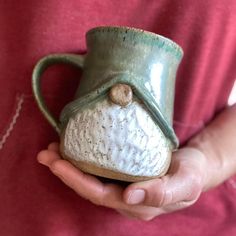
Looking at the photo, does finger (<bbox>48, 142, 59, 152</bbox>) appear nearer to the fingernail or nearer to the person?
the person

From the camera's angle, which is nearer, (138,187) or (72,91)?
(138,187)

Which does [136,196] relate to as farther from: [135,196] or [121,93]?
[121,93]

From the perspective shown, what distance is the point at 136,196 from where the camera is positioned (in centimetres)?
51

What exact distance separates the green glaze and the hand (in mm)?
54

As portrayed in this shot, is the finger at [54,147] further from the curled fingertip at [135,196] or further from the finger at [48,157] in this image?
the curled fingertip at [135,196]

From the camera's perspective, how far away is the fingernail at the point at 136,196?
504mm

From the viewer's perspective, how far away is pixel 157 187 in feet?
1.68

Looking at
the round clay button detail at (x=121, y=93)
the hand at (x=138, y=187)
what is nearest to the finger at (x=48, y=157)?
the hand at (x=138, y=187)

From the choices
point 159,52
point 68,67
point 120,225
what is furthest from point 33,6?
point 120,225

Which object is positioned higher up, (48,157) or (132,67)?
(132,67)

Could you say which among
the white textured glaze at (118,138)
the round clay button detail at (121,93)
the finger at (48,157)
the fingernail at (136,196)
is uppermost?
the round clay button detail at (121,93)

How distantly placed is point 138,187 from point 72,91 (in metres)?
0.18

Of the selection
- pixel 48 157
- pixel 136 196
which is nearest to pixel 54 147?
pixel 48 157

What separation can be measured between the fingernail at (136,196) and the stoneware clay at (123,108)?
0.01 m
